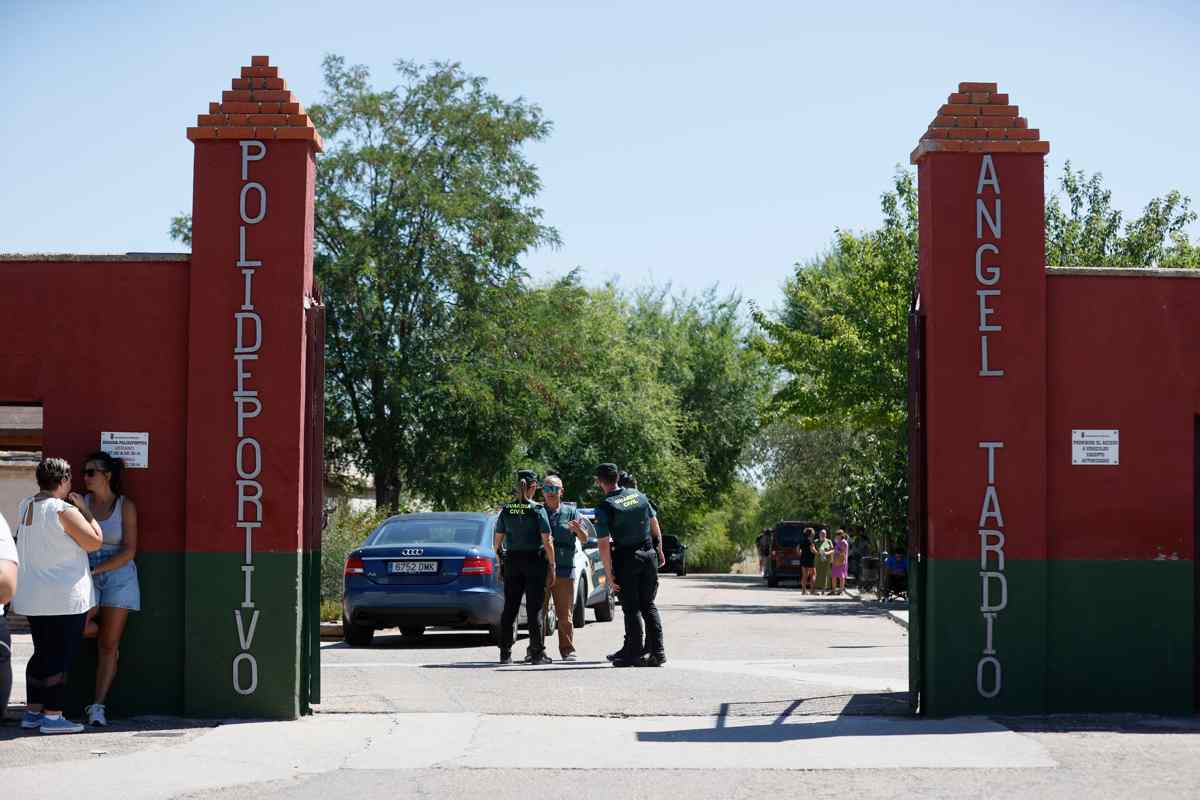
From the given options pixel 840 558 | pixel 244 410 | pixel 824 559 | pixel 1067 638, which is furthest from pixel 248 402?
pixel 824 559

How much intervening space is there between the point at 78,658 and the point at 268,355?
2578mm

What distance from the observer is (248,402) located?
10.8 metres

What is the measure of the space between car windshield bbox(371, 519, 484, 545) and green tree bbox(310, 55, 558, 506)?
1798 cm

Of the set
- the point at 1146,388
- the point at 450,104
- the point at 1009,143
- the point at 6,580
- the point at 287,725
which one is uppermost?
the point at 450,104

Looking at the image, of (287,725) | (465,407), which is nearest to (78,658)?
(287,725)

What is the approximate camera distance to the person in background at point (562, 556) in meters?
15.8

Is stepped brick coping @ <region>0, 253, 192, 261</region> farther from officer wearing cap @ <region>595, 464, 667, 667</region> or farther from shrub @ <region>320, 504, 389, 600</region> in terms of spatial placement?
shrub @ <region>320, 504, 389, 600</region>

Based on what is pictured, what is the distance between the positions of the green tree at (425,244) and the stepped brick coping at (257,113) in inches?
991

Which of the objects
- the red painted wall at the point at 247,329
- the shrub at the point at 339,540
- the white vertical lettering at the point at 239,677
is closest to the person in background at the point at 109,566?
the red painted wall at the point at 247,329

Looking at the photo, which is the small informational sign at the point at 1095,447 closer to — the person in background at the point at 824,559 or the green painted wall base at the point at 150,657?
the green painted wall base at the point at 150,657

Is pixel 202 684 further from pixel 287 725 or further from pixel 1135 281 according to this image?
pixel 1135 281

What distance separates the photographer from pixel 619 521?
47.7 ft

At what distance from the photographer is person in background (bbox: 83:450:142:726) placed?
10555 millimetres

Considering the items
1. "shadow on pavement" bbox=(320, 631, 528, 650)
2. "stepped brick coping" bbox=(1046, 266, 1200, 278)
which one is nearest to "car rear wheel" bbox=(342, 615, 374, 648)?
"shadow on pavement" bbox=(320, 631, 528, 650)
